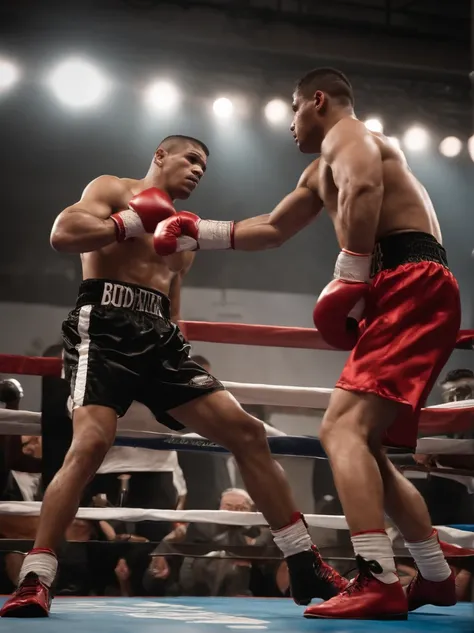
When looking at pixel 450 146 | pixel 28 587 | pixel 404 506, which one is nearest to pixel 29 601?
pixel 28 587

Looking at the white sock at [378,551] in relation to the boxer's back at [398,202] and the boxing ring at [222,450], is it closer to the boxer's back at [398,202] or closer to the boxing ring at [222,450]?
the boxing ring at [222,450]

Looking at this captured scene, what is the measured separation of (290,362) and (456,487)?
2731 millimetres

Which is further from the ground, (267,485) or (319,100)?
(319,100)

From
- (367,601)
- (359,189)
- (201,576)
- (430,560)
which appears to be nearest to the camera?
(367,601)

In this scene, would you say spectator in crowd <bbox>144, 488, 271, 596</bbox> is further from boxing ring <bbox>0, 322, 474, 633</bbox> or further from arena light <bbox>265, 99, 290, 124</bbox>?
arena light <bbox>265, 99, 290, 124</bbox>

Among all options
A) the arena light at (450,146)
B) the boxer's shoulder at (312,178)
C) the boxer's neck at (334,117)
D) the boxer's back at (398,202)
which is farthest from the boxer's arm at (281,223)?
the arena light at (450,146)

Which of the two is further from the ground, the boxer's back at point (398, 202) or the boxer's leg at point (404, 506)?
the boxer's back at point (398, 202)

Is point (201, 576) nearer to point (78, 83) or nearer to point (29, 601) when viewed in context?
point (29, 601)

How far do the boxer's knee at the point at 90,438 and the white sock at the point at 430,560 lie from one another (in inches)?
28.9

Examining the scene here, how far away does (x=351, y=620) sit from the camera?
1.42 m

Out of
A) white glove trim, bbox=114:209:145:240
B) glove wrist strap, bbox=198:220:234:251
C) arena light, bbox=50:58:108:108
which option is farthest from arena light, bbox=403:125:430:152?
white glove trim, bbox=114:209:145:240

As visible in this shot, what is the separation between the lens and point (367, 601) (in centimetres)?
143

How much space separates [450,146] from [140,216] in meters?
4.29

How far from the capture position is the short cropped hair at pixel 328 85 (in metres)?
1.80
